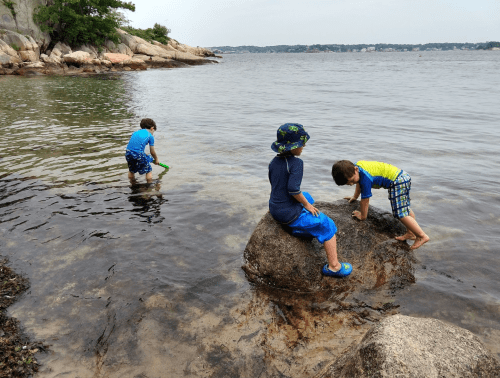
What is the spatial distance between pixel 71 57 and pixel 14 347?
5025cm

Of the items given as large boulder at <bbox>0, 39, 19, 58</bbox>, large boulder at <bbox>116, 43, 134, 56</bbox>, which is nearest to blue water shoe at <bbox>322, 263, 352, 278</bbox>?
large boulder at <bbox>0, 39, 19, 58</bbox>

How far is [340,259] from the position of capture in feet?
15.7

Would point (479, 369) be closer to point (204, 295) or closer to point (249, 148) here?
point (204, 295)

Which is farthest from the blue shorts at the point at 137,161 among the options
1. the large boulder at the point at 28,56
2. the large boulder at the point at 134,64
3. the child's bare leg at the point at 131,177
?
the large boulder at the point at 134,64

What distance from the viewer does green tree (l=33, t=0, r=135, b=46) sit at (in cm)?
4741

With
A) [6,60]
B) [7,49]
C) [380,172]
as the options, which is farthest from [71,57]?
[380,172]

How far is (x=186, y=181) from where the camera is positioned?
28.6 feet

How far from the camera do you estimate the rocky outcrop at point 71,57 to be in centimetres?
3994

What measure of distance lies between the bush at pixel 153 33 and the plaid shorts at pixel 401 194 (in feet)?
246

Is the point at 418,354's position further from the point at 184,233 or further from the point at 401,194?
the point at 184,233

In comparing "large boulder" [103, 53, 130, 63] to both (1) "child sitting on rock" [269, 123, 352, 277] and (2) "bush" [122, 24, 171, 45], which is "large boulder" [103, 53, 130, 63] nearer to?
(2) "bush" [122, 24, 171, 45]

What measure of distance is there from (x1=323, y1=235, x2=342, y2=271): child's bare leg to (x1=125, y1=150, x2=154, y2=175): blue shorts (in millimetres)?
5263

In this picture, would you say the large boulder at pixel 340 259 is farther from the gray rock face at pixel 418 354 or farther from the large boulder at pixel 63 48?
the large boulder at pixel 63 48

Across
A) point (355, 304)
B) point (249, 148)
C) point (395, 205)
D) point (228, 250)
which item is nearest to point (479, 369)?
point (355, 304)
